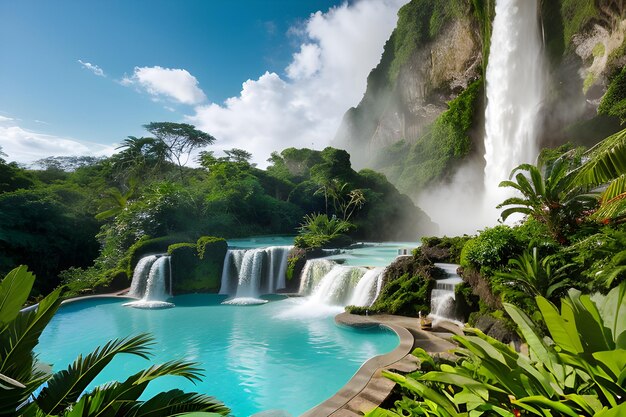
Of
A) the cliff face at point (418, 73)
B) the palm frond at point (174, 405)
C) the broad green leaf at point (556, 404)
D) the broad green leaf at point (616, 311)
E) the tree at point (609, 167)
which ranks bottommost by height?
the palm frond at point (174, 405)

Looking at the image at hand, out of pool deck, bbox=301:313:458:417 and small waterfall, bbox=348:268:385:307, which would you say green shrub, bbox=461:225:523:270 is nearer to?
pool deck, bbox=301:313:458:417

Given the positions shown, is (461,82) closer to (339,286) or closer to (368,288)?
(339,286)

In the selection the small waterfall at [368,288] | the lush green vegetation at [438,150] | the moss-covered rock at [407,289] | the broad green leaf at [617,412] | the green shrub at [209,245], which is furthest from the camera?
the lush green vegetation at [438,150]

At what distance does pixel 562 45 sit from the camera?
23.0 meters

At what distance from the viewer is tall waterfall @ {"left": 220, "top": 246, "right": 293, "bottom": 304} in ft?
45.7

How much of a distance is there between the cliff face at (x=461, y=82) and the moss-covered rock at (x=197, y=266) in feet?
65.5

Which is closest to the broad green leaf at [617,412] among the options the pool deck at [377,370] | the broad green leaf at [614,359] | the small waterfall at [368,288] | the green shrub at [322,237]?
the broad green leaf at [614,359]

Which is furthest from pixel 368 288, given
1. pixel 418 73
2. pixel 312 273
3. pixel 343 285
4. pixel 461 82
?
pixel 418 73

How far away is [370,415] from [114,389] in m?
1.60

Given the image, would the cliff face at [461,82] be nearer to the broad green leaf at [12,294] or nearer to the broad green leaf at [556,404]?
the broad green leaf at [556,404]

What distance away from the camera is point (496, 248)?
7969 millimetres

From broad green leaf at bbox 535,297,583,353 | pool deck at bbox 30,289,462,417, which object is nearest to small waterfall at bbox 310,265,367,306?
pool deck at bbox 30,289,462,417

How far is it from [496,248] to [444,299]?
205cm

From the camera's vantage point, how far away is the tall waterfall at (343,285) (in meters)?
10.7
